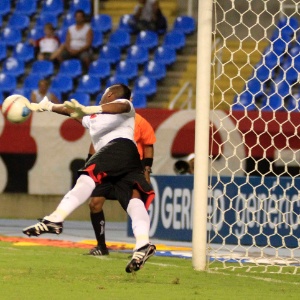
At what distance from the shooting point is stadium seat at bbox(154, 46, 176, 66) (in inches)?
791

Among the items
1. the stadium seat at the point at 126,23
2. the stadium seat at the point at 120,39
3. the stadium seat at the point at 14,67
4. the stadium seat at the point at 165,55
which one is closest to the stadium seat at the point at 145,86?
the stadium seat at the point at 165,55

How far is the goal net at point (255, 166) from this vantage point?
35.4 feet

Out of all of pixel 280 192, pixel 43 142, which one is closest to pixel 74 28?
pixel 43 142

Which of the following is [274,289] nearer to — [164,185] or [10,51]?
[164,185]

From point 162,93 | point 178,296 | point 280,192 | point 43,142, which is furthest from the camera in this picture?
point 162,93

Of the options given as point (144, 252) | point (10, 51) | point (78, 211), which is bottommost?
point (78, 211)

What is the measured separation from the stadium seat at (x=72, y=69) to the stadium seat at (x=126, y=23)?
123 centimetres

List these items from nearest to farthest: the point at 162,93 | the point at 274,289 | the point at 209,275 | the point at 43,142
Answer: the point at 274,289, the point at 209,275, the point at 43,142, the point at 162,93

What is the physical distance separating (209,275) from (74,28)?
39.2 feet

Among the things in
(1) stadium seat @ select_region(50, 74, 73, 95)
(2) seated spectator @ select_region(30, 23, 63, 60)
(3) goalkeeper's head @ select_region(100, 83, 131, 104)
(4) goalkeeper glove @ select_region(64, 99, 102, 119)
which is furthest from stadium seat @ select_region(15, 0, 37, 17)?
(4) goalkeeper glove @ select_region(64, 99, 102, 119)

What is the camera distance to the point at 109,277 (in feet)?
29.3

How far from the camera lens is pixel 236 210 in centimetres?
1328

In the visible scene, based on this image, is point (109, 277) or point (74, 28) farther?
point (74, 28)

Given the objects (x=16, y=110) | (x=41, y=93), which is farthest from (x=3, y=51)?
(x=16, y=110)
